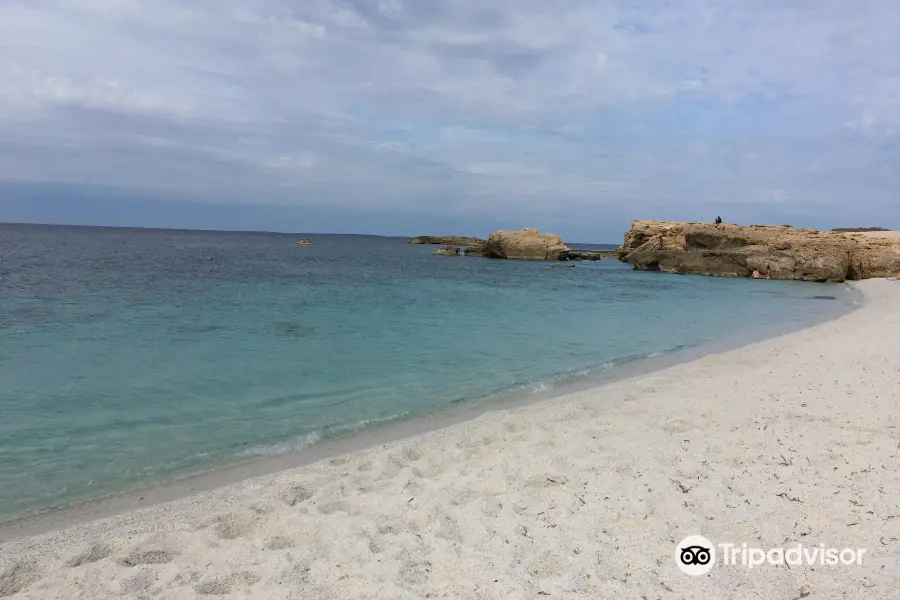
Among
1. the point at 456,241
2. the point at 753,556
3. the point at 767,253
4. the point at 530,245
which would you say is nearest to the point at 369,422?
the point at 753,556

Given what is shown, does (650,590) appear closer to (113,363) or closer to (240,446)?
(240,446)

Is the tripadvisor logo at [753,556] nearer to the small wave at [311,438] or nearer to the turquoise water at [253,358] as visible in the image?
the small wave at [311,438]

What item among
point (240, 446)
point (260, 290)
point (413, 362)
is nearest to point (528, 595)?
point (240, 446)

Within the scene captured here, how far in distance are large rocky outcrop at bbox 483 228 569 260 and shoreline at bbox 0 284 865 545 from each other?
4909 cm

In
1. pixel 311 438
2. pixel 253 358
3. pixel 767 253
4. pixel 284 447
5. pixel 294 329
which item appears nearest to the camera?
pixel 284 447

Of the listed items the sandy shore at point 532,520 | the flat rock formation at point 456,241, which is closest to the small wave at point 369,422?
the sandy shore at point 532,520

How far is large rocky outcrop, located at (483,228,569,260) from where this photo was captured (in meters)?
60.3

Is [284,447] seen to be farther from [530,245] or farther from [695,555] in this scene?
Result: [530,245]

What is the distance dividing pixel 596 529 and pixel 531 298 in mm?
21464

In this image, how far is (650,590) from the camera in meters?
3.41

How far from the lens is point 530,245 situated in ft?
198

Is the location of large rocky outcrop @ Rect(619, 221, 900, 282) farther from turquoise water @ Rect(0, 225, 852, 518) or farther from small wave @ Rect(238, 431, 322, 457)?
small wave @ Rect(238, 431, 322, 457)

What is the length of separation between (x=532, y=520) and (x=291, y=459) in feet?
10.7

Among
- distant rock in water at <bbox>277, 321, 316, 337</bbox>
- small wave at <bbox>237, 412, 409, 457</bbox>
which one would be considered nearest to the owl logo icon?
small wave at <bbox>237, 412, 409, 457</bbox>
